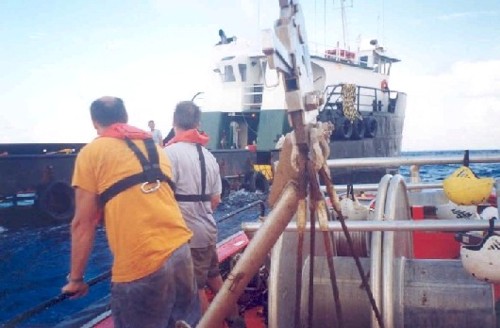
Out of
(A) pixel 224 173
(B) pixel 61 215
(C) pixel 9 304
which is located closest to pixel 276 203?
(C) pixel 9 304

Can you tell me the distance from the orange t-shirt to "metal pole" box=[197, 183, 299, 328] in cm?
80

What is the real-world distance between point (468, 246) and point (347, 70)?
83.2 feet

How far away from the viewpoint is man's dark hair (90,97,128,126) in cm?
290

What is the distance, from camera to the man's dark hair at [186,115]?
388cm

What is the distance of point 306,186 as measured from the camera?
6.35 ft

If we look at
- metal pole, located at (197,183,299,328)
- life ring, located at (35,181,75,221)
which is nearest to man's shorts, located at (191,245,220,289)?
metal pole, located at (197,183,299,328)

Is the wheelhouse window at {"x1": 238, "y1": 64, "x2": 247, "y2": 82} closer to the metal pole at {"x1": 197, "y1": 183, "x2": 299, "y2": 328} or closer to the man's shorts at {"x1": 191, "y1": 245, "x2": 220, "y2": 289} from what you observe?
the man's shorts at {"x1": 191, "y1": 245, "x2": 220, "y2": 289}

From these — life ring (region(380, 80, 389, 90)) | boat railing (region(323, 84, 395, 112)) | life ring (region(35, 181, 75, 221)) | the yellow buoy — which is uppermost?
life ring (region(380, 80, 389, 90))

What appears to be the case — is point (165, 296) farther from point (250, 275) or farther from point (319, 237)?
point (319, 237)

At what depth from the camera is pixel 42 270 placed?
9703mm

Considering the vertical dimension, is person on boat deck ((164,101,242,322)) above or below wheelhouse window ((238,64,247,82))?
below

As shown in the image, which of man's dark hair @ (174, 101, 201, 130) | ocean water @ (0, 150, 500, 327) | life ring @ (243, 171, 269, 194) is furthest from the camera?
life ring @ (243, 171, 269, 194)

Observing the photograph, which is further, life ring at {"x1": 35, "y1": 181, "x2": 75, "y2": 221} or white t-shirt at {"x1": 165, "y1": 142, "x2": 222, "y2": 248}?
life ring at {"x1": 35, "y1": 181, "x2": 75, "y2": 221}

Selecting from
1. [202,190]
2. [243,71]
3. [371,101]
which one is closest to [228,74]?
[243,71]
